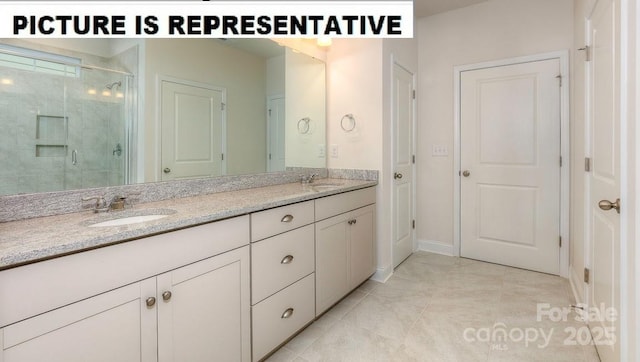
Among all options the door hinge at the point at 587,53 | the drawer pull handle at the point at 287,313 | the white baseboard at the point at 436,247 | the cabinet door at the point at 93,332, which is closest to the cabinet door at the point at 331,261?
the drawer pull handle at the point at 287,313

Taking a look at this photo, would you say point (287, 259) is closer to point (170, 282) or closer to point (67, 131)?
point (170, 282)

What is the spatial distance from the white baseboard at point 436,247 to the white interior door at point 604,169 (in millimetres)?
1388

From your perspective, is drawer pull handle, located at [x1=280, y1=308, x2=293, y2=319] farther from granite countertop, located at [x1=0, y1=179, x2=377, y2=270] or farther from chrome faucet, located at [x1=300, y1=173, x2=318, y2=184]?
chrome faucet, located at [x1=300, y1=173, x2=318, y2=184]

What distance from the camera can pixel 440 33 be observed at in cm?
320

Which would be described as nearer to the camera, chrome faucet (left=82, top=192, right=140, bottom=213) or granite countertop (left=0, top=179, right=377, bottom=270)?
granite countertop (left=0, top=179, right=377, bottom=270)

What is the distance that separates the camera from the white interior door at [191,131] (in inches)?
67.5

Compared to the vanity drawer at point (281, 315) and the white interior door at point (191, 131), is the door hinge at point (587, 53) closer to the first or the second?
the vanity drawer at point (281, 315)

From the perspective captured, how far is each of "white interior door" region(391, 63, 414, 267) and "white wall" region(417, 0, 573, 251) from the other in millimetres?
216

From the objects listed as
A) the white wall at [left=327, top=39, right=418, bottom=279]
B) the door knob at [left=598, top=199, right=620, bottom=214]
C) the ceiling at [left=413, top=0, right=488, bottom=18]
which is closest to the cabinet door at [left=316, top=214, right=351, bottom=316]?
the white wall at [left=327, top=39, right=418, bottom=279]

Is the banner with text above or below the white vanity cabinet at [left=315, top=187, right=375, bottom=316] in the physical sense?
above

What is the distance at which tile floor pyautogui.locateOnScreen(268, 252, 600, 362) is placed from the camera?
165 cm

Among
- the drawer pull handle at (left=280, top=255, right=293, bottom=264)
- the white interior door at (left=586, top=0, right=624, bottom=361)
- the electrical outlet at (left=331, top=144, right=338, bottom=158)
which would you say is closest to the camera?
the white interior door at (left=586, top=0, right=624, bottom=361)
